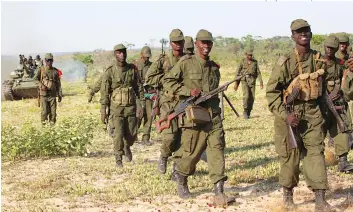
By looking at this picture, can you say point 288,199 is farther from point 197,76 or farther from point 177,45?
point 177,45

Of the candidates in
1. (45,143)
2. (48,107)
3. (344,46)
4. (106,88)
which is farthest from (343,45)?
(48,107)

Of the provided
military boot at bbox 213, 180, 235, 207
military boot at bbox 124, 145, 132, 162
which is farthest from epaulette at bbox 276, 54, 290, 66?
military boot at bbox 124, 145, 132, 162

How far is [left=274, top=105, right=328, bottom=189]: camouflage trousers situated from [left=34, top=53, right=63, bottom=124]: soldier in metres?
8.45

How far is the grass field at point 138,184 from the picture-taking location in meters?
7.31

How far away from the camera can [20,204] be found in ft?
25.0

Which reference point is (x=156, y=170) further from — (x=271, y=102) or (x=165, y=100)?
(x=271, y=102)

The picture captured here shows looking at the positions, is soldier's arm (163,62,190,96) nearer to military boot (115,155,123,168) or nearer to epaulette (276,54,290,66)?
epaulette (276,54,290,66)

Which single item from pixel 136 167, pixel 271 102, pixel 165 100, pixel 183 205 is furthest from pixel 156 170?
pixel 271 102

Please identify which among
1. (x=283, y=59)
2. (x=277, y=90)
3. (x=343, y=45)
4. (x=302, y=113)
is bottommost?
(x=302, y=113)

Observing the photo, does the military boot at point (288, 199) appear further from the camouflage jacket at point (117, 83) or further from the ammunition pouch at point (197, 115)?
the camouflage jacket at point (117, 83)

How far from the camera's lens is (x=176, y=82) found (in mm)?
7395

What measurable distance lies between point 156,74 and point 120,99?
751 mm

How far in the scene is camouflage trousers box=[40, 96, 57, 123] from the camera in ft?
45.8

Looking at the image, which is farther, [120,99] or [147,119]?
[147,119]
